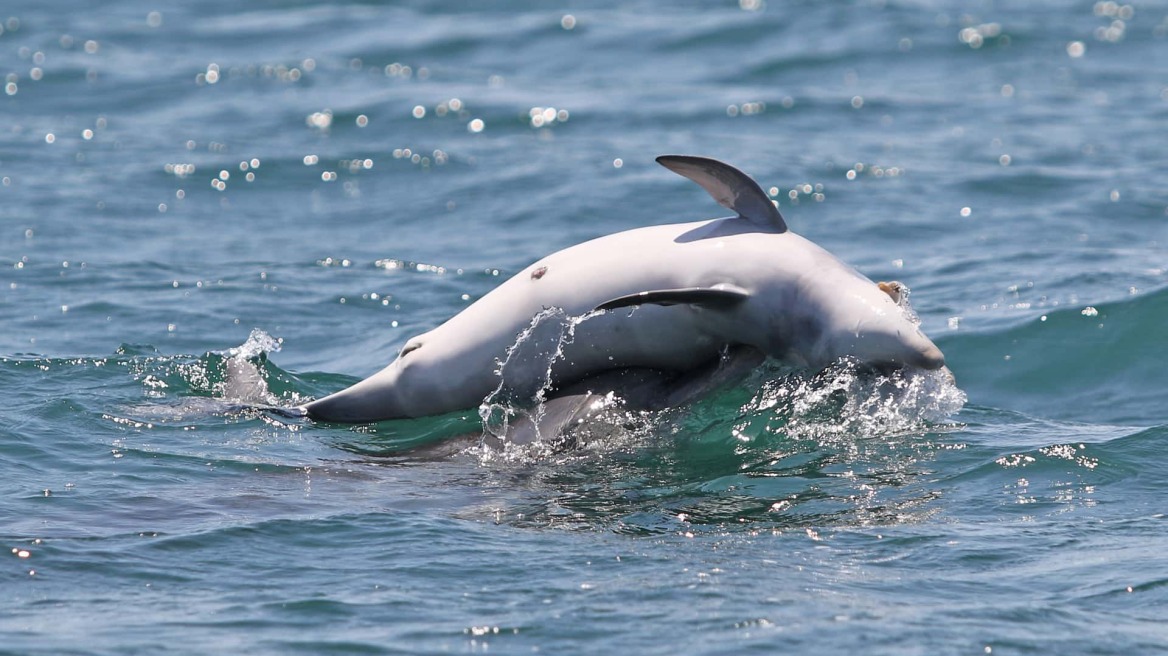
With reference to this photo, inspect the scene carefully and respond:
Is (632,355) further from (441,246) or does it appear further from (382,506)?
(441,246)

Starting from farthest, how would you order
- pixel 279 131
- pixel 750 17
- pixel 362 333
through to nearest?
pixel 750 17 → pixel 279 131 → pixel 362 333

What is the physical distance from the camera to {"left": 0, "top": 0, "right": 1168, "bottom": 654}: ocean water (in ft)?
22.5

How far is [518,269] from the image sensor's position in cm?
1497

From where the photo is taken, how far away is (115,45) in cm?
2575

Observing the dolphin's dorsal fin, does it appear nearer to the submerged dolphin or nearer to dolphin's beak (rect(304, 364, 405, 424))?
the submerged dolphin

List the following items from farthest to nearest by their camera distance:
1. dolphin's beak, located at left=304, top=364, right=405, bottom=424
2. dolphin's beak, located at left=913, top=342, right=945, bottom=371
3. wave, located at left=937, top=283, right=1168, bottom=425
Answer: wave, located at left=937, top=283, right=1168, bottom=425, dolphin's beak, located at left=304, top=364, right=405, bottom=424, dolphin's beak, located at left=913, top=342, right=945, bottom=371

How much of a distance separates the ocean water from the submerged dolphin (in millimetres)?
330

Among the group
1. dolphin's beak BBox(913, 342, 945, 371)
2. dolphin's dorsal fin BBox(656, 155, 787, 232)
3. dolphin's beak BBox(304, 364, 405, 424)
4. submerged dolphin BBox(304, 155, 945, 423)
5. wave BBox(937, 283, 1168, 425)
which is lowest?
wave BBox(937, 283, 1168, 425)

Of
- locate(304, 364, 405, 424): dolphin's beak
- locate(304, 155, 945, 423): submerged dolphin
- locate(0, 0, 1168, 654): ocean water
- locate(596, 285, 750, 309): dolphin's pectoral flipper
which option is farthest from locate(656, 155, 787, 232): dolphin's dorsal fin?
locate(304, 364, 405, 424): dolphin's beak

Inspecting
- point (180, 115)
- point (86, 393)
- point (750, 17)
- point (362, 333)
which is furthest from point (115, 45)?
point (86, 393)

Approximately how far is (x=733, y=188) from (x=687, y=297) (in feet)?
2.72

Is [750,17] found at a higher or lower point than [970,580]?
higher

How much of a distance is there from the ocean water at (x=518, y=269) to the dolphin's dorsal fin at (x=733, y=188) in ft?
2.96

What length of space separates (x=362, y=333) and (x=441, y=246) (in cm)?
309
